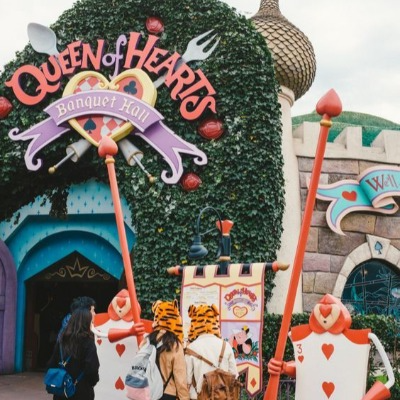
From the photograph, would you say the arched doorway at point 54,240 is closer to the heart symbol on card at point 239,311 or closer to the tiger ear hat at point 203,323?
the heart symbol on card at point 239,311

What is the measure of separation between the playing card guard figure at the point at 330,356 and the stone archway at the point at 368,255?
4622 mm

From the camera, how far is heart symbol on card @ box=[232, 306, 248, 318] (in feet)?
19.4

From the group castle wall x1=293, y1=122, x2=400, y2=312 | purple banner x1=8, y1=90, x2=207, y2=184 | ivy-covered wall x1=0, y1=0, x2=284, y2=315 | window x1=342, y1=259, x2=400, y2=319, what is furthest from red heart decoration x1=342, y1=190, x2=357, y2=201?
purple banner x1=8, y1=90, x2=207, y2=184

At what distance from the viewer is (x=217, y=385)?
446cm

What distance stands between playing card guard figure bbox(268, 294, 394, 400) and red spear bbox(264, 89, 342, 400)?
1.10 feet

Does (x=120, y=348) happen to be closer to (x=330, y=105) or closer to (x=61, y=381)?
(x=61, y=381)

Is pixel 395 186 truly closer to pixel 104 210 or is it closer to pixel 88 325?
pixel 104 210

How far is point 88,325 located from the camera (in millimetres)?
4660

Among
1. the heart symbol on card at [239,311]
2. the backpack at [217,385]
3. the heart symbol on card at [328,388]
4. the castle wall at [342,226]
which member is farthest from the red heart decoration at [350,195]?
the backpack at [217,385]

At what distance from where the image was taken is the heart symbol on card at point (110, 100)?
9.30m

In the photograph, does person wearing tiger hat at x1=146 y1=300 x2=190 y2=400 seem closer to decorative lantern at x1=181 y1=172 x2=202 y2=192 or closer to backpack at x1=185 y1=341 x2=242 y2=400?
backpack at x1=185 y1=341 x2=242 y2=400

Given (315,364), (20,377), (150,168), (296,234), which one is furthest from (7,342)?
(315,364)

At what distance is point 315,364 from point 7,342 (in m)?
7.35

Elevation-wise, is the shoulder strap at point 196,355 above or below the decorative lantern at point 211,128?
below
